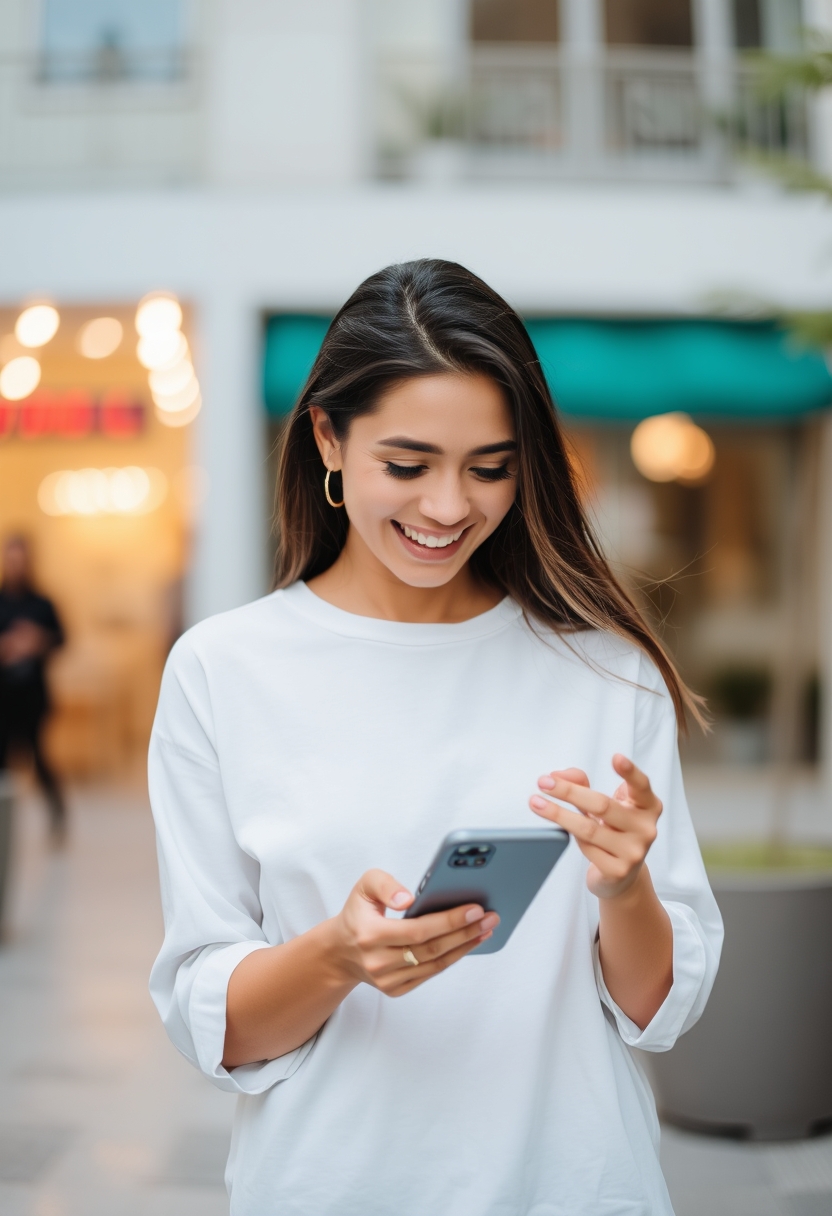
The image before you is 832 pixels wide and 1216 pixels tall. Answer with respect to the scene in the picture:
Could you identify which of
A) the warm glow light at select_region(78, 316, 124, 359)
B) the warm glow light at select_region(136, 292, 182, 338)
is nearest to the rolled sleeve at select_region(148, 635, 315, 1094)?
the warm glow light at select_region(136, 292, 182, 338)

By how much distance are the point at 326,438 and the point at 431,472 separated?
212mm

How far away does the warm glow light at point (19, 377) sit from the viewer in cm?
898

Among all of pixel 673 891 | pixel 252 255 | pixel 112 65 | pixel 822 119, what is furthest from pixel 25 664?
pixel 822 119

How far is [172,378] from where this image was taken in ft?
30.6

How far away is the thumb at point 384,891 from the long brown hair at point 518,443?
46 centimetres

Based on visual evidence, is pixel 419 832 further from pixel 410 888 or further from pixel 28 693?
pixel 28 693

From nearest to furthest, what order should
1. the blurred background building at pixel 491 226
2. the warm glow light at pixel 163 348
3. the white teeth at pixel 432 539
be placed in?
1. the white teeth at pixel 432 539
2. the blurred background building at pixel 491 226
3. the warm glow light at pixel 163 348

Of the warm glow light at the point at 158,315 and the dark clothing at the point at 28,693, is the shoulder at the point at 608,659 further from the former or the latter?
the warm glow light at the point at 158,315

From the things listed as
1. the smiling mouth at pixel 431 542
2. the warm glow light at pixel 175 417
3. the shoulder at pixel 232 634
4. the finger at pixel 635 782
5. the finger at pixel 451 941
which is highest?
the warm glow light at pixel 175 417

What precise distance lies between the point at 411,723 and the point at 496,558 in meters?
0.28

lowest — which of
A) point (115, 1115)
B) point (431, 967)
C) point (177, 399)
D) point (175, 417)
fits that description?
point (115, 1115)

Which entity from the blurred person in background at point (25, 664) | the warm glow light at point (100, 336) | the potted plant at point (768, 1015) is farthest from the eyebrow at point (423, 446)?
the warm glow light at point (100, 336)

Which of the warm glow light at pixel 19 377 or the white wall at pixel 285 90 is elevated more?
the white wall at pixel 285 90

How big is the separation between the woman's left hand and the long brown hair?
1.08 ft
